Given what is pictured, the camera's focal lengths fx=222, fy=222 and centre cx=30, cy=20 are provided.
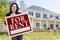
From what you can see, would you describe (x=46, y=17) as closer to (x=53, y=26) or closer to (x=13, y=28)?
(x=53, y=26)

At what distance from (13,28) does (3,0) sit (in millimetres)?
27492

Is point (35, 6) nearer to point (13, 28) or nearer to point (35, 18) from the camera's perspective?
point (35, 18)

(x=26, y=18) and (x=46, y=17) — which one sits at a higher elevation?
(x=26, y=18)

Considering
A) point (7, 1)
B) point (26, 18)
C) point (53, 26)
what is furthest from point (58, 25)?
point (26, 18)

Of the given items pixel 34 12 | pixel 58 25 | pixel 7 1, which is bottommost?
pixel 58 25

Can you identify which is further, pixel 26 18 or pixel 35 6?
pixel 35 6

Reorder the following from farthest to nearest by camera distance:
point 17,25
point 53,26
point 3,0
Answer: point 53,26 < point 3,0 < point 17,25

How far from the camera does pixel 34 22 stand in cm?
5125

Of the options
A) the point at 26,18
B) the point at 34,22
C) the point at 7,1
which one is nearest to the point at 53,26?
the point at 34,22

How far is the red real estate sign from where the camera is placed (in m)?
6.00

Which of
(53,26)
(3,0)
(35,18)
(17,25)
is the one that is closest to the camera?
(17,25)

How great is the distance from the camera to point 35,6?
5844cm

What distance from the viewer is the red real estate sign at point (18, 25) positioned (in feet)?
19.7

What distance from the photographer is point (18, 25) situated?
5.99 meters
